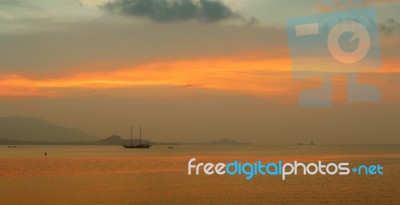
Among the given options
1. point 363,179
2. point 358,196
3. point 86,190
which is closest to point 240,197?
point 358,196

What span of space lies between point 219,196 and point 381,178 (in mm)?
24327

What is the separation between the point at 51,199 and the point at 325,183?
25.8m

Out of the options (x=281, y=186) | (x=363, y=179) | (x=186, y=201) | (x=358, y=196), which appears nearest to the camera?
(x=186, y=201)

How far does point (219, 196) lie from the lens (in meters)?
40.3

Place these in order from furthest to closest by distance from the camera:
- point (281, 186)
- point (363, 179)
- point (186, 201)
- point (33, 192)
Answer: point (363, 179) < point (281, 186) < point (33, 192) < point (186, 201)

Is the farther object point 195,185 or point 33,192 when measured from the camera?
point 195,185

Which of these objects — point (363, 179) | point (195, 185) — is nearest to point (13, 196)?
point (195, 185)

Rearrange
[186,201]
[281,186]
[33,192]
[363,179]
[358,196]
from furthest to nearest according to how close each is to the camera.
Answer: [363,179] < [281,186] < [33,192] < [358,196] < [186,201]

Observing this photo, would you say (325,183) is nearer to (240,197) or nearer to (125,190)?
(240,197)

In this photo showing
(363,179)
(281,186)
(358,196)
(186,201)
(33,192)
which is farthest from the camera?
(363,179)

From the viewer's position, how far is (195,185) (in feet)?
162

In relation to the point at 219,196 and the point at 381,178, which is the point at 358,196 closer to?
the point at 219,196

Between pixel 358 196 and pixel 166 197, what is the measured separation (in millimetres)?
14701

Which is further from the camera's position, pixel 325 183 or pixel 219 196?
pixel 325 183
